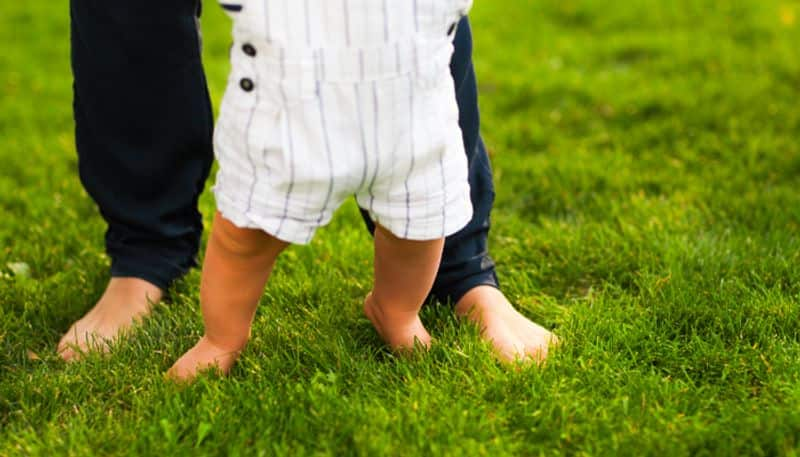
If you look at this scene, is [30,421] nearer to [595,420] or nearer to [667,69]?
[595,420]

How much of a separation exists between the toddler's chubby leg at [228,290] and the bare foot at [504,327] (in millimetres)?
508

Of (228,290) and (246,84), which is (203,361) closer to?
(228,290)

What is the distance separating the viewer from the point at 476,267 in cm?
222

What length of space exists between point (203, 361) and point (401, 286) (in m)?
0.42

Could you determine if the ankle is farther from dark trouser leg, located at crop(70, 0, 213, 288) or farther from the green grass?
dark trouser leg, located at crop(70, 0, 213, 288)

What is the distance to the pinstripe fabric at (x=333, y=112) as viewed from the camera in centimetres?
152

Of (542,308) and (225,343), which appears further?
(542,308)

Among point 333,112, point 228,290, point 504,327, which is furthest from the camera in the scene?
point 504,327

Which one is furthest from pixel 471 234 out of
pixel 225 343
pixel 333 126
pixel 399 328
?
pixel 333 126

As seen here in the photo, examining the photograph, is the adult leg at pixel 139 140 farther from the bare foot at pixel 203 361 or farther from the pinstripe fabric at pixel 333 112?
the pinstripe fabric at pixel 333 112

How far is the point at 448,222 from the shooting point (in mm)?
1723

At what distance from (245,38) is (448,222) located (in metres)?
0.48

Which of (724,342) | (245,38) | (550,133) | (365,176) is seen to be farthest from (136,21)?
(550,133)

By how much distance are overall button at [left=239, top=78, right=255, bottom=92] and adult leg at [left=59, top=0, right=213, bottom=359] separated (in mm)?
581
